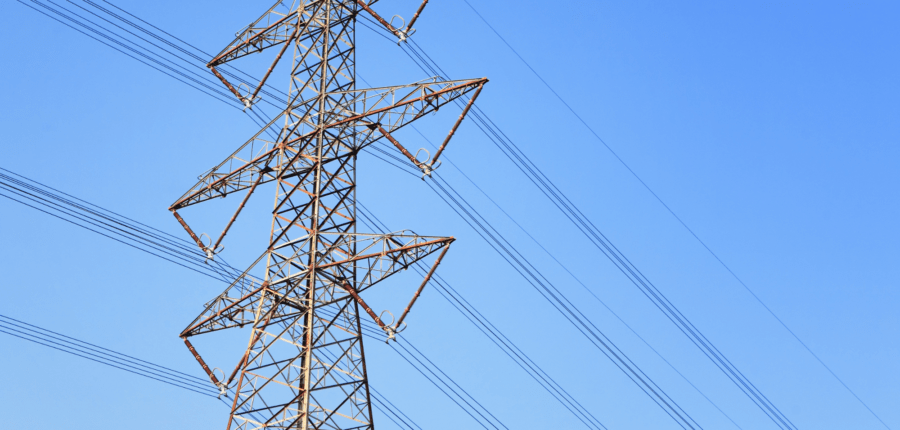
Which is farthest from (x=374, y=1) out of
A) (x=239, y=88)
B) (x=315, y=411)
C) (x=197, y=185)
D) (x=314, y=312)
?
(x=315, y=411)

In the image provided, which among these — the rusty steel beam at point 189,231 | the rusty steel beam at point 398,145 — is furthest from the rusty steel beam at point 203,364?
the rusty steel beam at point 398,145

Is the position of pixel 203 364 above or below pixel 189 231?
below

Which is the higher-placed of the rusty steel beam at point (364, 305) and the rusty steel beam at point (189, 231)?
the rusty steel beam at point (189, 231)

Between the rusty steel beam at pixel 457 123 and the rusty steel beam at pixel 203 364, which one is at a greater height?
the rusty steel beam at pixel 457 123

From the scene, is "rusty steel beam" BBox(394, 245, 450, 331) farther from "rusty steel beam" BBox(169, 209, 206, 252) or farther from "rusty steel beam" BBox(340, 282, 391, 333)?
"rusty steel beam" BBox(169, 209, 206, 252)

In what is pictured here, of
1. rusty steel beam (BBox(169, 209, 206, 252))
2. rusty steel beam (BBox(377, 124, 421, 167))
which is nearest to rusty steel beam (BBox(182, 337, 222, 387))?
rusty steel beam (BBox(169, 209, 206, 252))

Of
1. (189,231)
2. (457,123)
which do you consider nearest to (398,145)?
(457,123)

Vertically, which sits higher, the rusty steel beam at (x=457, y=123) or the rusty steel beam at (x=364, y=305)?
the rusty steel beam at (x=457, y=123)

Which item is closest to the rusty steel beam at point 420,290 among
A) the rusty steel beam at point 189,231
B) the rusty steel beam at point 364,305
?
the rusty steel beam at point 364,305

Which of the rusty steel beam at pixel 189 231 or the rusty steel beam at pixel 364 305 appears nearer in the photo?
the rusty steel beam at pixel 364 305

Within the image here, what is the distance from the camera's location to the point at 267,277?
29.6 m

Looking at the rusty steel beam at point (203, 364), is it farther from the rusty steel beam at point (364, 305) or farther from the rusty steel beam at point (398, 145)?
the rusty steel beam at point (398, 145)

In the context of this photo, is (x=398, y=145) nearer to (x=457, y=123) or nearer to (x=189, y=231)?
(x=457, y=123)

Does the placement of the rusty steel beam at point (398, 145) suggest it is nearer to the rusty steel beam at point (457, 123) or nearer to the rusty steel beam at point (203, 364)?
the rusty steel beam at point (457, 123)
